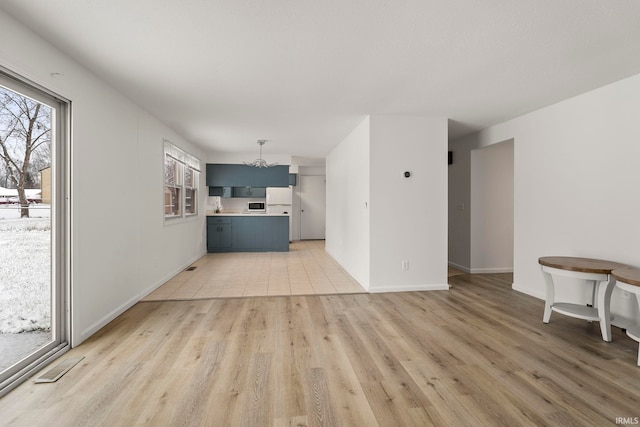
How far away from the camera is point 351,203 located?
5172 millimetres

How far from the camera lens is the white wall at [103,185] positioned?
2232 millimetres

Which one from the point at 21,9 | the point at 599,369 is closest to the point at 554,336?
the point at 599,369

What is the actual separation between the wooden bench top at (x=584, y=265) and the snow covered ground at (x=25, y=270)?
4356mm

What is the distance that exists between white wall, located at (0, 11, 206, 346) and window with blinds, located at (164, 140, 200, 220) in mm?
524

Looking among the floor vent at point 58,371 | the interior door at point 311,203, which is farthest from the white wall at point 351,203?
the floor vent at point 58,371

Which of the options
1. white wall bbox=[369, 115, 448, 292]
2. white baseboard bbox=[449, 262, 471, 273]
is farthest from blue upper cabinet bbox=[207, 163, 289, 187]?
white baseboard bbox=[449, 262, 471, 273]

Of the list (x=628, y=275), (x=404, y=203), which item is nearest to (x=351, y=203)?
(x=404, y=203)

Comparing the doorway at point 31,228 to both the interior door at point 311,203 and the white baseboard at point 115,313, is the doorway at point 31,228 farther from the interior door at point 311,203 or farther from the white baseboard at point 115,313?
the interior door at point 311,203

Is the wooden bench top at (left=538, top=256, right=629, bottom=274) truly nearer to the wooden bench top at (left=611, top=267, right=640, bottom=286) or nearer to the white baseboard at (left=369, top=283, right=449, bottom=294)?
the wooden bench top at (left=611, top=267, right=640, bottom=286)

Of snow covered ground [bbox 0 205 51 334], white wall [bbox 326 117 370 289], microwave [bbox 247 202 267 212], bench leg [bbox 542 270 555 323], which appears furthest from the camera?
microwave [bbox 247 202 267 212]

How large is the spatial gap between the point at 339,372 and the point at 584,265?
2454mm

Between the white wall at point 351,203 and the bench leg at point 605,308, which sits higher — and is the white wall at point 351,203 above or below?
above

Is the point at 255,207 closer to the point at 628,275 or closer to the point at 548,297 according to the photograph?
the point at 548,297

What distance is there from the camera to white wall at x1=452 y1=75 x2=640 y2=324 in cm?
289
